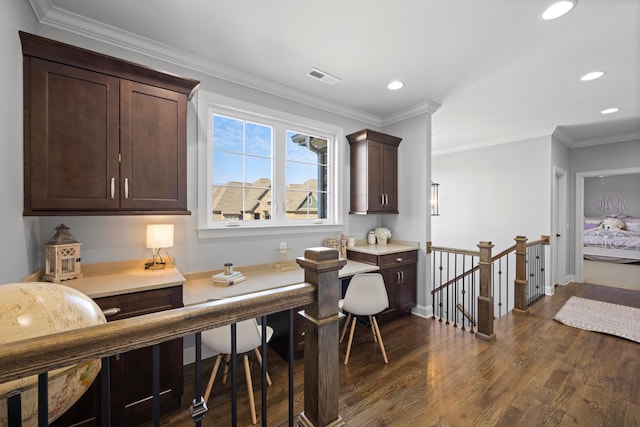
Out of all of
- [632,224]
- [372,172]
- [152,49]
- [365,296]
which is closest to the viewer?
[152,49]

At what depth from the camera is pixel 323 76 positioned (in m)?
2.92

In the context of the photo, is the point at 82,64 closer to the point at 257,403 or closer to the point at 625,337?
the point at 257,403

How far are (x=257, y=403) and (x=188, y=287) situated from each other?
1076 mm

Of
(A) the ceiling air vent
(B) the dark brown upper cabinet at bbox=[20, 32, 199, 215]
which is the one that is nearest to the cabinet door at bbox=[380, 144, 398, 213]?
(A) the ceiling air vent

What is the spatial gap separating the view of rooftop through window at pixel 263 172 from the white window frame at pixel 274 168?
59mm

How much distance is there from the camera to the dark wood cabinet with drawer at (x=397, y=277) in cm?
335

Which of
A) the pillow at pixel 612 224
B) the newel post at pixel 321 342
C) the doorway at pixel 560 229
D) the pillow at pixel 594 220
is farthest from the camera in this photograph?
the pillow at pixel 594 220

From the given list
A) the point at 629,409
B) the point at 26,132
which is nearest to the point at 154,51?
the point at 26,132

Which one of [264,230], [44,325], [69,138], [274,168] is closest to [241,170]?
[274,168]

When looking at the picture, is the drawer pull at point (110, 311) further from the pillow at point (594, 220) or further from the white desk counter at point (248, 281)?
the pillow at point (594, 220)

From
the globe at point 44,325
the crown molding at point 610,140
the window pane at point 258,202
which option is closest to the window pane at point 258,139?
the window pane at point 258,202

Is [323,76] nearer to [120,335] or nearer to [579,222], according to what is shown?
[120,335]

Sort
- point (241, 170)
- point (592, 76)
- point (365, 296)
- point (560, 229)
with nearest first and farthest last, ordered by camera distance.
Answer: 1. point (365, 296)
2. point (592, 76)
3. point (241, 170)
4. point (560, 229)

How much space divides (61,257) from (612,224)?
11802mm
